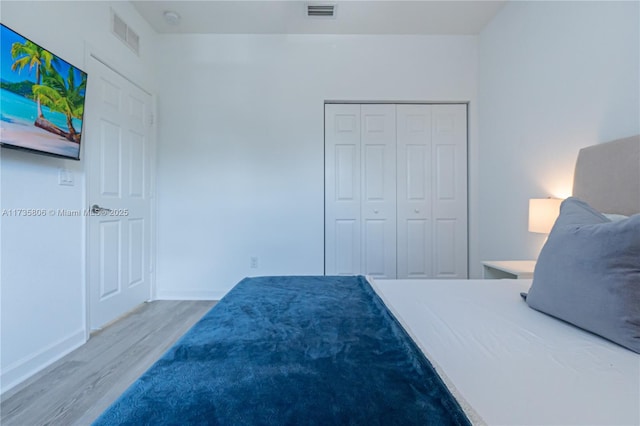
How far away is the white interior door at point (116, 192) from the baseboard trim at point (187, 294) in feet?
0.45

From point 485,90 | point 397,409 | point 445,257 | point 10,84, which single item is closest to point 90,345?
point 10,84

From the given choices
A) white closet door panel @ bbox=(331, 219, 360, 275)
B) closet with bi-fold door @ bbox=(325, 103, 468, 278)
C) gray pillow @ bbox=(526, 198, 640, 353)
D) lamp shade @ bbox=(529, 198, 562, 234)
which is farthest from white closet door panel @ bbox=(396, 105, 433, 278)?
gray pillow @ bbox=(526, 198, 640, 353)

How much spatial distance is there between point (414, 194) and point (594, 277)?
87.5 inches

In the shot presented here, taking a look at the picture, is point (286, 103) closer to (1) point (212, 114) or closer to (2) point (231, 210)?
(1) point (212, 114)

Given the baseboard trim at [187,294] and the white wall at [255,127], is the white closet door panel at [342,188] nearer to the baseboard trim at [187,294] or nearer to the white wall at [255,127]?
the white wall at [255,127]

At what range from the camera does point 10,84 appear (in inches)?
55.2

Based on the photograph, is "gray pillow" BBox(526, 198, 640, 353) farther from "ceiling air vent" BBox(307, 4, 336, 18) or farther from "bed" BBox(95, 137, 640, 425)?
"ceiling air vent" BBox(307, 4, 336, 18)

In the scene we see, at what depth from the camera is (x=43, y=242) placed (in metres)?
1.67

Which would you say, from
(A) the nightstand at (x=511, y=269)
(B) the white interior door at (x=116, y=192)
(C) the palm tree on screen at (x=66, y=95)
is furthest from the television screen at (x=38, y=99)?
(A) the nightstand at (x=511, y=269)

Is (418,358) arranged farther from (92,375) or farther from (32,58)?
(32,58)

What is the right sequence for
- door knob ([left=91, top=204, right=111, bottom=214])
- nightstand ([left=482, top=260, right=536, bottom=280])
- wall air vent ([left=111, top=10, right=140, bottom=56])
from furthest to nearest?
wall air vent ([left=111, top=10, right=140, bottom=56]) < door knob ([left=91, top=204, right=111, bottom=214]) < nightstand ([left=482, top=260, right=536, bottom=280])

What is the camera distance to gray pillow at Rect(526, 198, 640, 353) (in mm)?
780

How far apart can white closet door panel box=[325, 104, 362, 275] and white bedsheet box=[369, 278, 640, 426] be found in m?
1.82

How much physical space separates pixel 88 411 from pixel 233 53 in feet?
10.2
